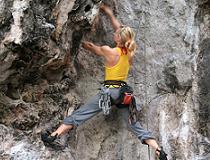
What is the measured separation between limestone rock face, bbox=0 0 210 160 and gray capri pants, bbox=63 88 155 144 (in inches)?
11.4

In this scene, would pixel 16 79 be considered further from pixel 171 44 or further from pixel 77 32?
pixel 171 44

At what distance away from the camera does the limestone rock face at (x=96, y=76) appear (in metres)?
6.15

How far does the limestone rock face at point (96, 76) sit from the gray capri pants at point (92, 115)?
290 mm

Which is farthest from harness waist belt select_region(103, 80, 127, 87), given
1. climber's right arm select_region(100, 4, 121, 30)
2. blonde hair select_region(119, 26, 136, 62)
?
climber's right arm select_region(100, 4, 121, 30)

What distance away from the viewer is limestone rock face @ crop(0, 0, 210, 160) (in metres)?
6.15

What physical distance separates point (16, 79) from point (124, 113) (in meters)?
1.84

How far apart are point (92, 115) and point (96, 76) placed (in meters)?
0.95

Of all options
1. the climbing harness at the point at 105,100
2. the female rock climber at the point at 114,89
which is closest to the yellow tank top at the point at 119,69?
the female rock climber at the point at 114,89

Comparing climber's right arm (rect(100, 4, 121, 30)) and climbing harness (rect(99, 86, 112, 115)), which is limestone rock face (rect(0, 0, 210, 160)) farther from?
climbing harness (rect(99, 86, 112, 115))

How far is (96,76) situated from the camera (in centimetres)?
754

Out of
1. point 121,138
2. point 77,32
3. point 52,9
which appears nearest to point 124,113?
point 121,138

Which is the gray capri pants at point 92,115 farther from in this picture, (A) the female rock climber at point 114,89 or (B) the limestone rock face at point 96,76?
(B) the limestone rock face at point 96,76

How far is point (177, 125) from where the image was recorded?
7.41 meters

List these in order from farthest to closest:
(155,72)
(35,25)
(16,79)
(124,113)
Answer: (155,72), (124,113), (16,79), (35,25)
